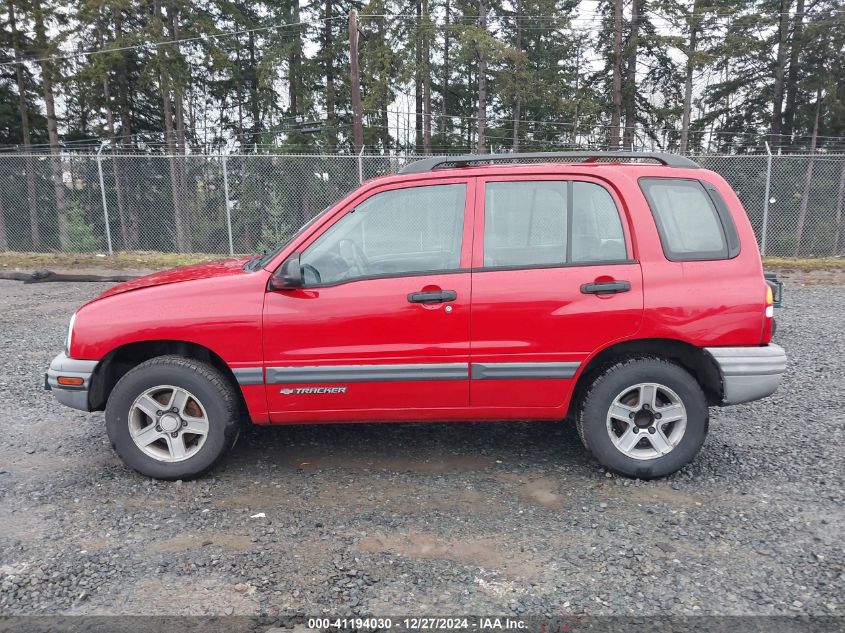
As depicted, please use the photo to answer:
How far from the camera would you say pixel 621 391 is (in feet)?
11.6

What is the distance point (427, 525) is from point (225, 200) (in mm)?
12686

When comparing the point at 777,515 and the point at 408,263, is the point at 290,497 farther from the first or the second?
the point at 777,515

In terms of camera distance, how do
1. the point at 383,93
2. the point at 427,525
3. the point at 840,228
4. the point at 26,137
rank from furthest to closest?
the point at 26,137
the point at 383,93
the point at 840,228
the point at 427,525

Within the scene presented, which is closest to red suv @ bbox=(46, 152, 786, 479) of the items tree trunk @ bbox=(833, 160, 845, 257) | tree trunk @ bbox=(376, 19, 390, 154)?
tree trunk @ bbox=(833, 160, 845, 257)

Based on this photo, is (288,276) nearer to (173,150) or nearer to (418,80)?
(173,150)

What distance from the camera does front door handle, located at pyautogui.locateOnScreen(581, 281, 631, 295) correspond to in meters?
3.47

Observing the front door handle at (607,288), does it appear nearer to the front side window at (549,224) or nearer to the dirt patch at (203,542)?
the front side window at (549,224)

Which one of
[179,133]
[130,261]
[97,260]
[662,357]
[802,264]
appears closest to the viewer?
[662,357]

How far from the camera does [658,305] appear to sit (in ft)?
11.4

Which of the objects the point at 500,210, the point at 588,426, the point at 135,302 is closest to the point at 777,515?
the point at 588,426

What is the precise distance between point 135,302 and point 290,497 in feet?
5.02

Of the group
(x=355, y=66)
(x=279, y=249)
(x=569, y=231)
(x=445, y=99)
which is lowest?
(x=279, y=249)

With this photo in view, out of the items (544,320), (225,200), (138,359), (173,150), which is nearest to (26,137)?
(173,150)

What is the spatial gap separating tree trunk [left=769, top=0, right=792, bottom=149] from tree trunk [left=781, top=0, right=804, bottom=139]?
302 mm
